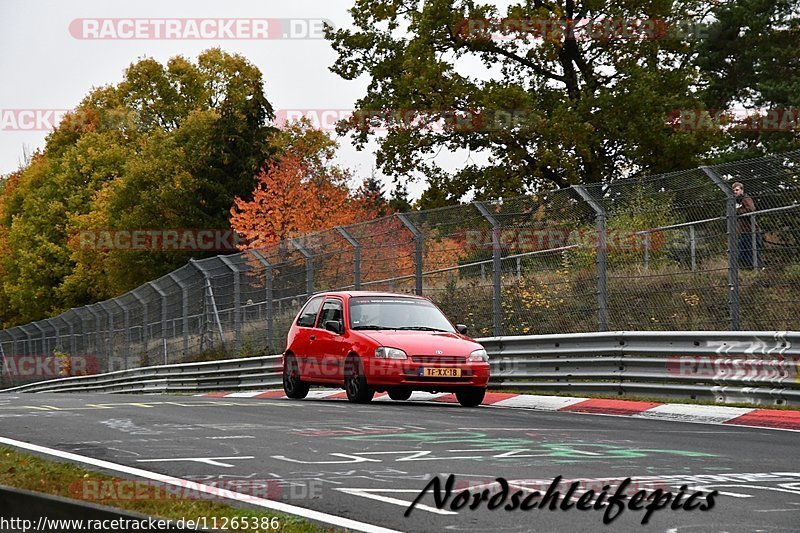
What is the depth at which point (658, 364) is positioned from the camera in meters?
15.9

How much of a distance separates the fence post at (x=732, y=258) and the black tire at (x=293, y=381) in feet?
22.2

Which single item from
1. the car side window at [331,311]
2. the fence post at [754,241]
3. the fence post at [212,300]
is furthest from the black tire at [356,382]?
the fence post at [212,300]

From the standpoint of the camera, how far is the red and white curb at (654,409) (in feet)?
44.1

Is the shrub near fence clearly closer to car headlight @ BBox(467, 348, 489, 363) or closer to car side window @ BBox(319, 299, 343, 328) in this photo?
car headlight @ BBox(467, 348, 489, 363)

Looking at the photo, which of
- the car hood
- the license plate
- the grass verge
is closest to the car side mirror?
the car hood

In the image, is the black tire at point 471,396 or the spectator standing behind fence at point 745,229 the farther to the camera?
the black tire at point 471,396

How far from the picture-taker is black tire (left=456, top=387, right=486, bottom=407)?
16875 mm

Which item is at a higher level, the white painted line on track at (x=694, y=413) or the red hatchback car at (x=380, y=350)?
the red hatchback car at (x=380, y=350)

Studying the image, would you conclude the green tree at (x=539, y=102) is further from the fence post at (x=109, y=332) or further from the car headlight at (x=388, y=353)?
the car headlight at (x=388, y=353)

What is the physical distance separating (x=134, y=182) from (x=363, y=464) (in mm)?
62441

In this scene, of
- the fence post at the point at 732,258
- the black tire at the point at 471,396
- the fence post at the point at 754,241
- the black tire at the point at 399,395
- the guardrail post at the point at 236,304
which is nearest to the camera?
the fence post at the point at 754,241

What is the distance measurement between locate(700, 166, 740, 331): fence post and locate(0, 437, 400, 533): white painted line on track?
841cm

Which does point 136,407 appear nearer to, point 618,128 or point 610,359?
point 610,359

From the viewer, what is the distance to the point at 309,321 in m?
19.1
